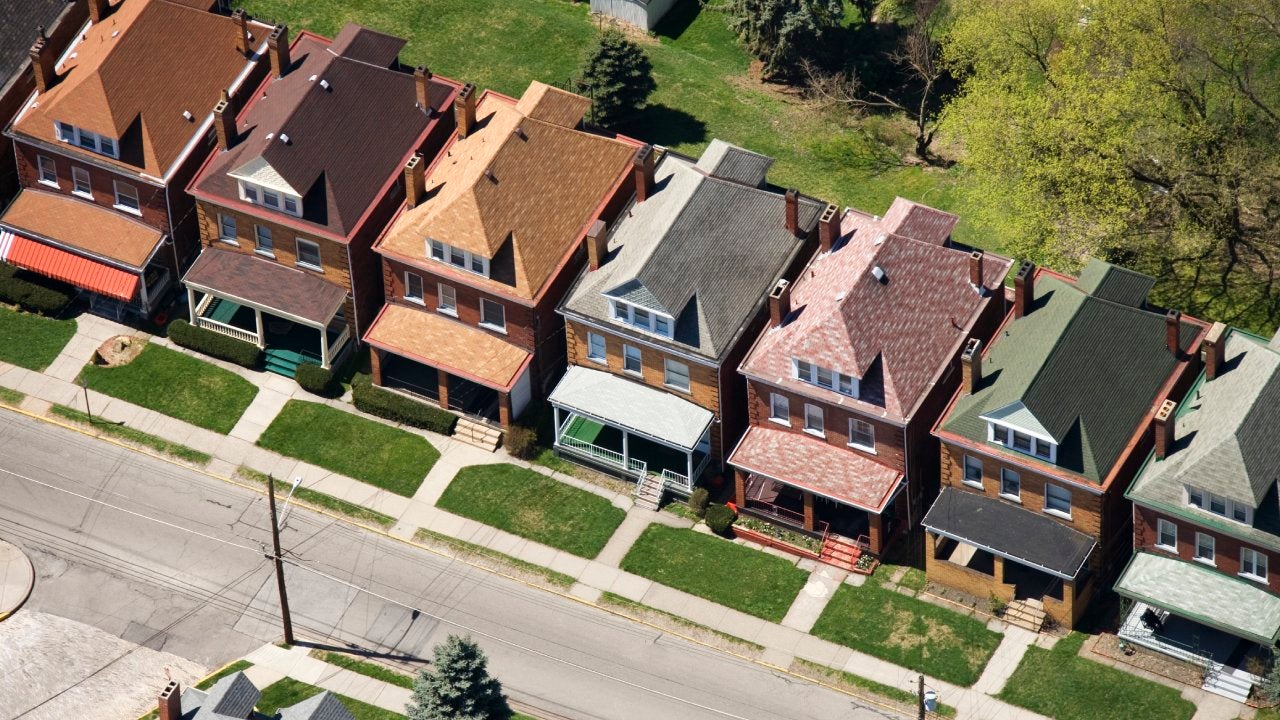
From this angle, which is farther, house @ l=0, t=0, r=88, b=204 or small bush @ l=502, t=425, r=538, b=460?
house @ l=0, t=0, r=88, b=204

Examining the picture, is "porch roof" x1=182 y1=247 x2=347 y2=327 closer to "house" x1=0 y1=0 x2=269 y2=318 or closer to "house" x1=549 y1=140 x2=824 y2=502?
"house" x1=0 y1=0 x2=269 y2=318

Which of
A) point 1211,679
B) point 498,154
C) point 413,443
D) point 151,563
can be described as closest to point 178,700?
point 151,563

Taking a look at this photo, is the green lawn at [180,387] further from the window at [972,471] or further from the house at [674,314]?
the window at [972,471]

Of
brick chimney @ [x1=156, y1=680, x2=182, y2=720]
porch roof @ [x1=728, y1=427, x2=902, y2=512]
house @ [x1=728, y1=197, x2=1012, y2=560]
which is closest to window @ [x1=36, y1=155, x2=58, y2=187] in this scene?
brick chimney @ [x1=156, y1=680, x2=182, y2=720]

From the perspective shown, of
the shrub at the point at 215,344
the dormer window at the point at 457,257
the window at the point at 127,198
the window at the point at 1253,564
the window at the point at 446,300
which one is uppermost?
the window at the point at 1253,564

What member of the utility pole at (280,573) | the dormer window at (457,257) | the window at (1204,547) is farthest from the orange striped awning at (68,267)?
the window at (1204,547)

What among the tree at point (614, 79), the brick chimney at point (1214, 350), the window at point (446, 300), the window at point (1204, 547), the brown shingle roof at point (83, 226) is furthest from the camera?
the tree at point (614, 79)
